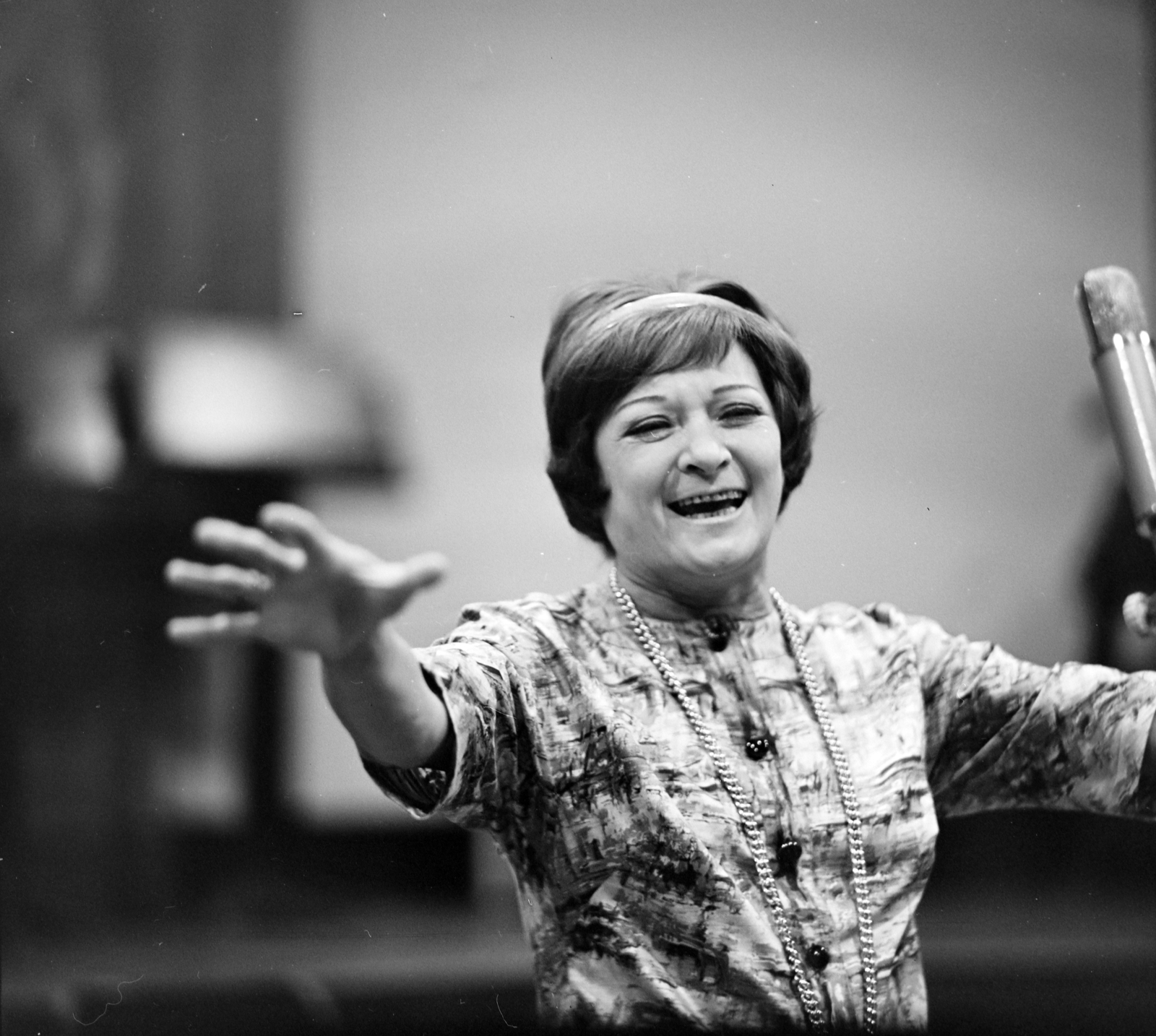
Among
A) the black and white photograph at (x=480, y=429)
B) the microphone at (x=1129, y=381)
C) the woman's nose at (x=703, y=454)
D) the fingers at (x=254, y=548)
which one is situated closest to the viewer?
the fingers at (x=254, y=548)

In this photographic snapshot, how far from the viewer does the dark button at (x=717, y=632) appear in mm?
863

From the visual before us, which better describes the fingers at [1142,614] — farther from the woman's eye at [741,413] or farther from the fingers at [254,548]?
the fingers at [254,548]

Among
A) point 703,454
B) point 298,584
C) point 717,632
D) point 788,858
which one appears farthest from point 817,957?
point 298,584

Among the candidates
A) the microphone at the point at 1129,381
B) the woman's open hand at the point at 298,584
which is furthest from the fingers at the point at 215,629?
the microphone at the point at 1129,381

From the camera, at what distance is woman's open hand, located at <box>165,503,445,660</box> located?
0.56 meters

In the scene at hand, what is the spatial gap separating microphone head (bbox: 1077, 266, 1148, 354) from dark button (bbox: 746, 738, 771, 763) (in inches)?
12.3

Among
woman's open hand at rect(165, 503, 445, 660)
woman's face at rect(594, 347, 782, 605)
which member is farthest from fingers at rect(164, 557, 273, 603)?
woman's face at rect(594, 347, 782, 605)

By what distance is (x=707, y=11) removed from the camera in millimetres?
1078

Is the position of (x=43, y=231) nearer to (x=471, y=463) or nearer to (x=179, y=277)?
(x=179, y=277)

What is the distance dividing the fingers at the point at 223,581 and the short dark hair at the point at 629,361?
13.1 inches

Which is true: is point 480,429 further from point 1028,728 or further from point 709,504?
point 1028,728

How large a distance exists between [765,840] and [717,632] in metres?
0.14

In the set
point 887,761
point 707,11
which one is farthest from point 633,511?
point 707,11

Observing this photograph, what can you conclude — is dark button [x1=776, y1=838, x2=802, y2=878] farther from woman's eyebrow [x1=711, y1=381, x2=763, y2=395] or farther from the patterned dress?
woman's eyebrow [x1=711, y1=381, x2=763, y2=395]
